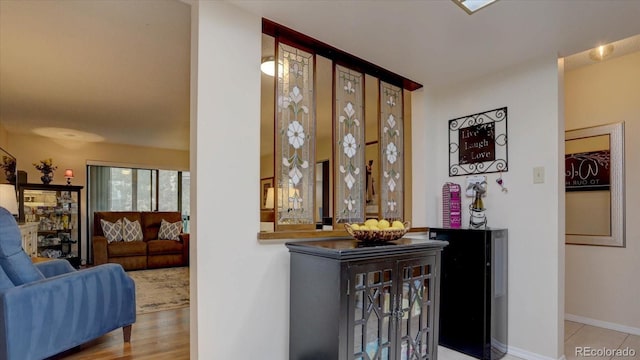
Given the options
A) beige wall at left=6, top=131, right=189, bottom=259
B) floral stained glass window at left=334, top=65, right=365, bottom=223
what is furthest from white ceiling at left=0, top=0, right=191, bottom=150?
floral stained glass window at left=334, top=65, right=365, bottom=223

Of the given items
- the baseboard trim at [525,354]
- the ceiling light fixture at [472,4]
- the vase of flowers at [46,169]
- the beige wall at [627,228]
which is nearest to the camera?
the ceiling light fixture at [472,4]

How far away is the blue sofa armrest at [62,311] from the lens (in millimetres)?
2061

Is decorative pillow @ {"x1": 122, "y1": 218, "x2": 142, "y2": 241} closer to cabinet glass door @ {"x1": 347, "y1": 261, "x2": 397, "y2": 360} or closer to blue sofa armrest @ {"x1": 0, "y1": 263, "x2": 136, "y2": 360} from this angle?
blue sofa armrest @ {"x1": 0, "y1": 263, "x2": 136, "y2": 360}

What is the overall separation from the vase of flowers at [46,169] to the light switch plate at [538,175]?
23.0ft

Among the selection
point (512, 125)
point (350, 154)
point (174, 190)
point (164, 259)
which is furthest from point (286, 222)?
point (174, 190)

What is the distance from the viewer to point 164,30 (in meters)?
2.55

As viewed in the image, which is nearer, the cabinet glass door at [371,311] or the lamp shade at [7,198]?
the cabinet glass door at [371,311]

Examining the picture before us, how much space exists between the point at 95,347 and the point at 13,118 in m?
4.10

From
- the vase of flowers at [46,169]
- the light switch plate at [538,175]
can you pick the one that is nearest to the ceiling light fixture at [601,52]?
the light switch plate at [538,175]

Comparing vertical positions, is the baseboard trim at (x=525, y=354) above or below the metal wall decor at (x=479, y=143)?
below

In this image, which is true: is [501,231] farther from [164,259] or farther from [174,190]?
[174,190]

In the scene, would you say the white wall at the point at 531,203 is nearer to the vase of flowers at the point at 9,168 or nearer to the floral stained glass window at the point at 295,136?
the floral stained glass window at the point at 295,136

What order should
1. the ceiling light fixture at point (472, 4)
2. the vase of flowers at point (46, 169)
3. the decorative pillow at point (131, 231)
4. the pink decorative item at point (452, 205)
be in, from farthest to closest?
1. the decorative pillow at point (131, 231)
2. the vase of flowers at point (46, 169)
3. the pink decorative item at point (452, 205)
4. the ceiling light fixture at point (472, 4)

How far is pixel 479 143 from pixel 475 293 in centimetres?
122
